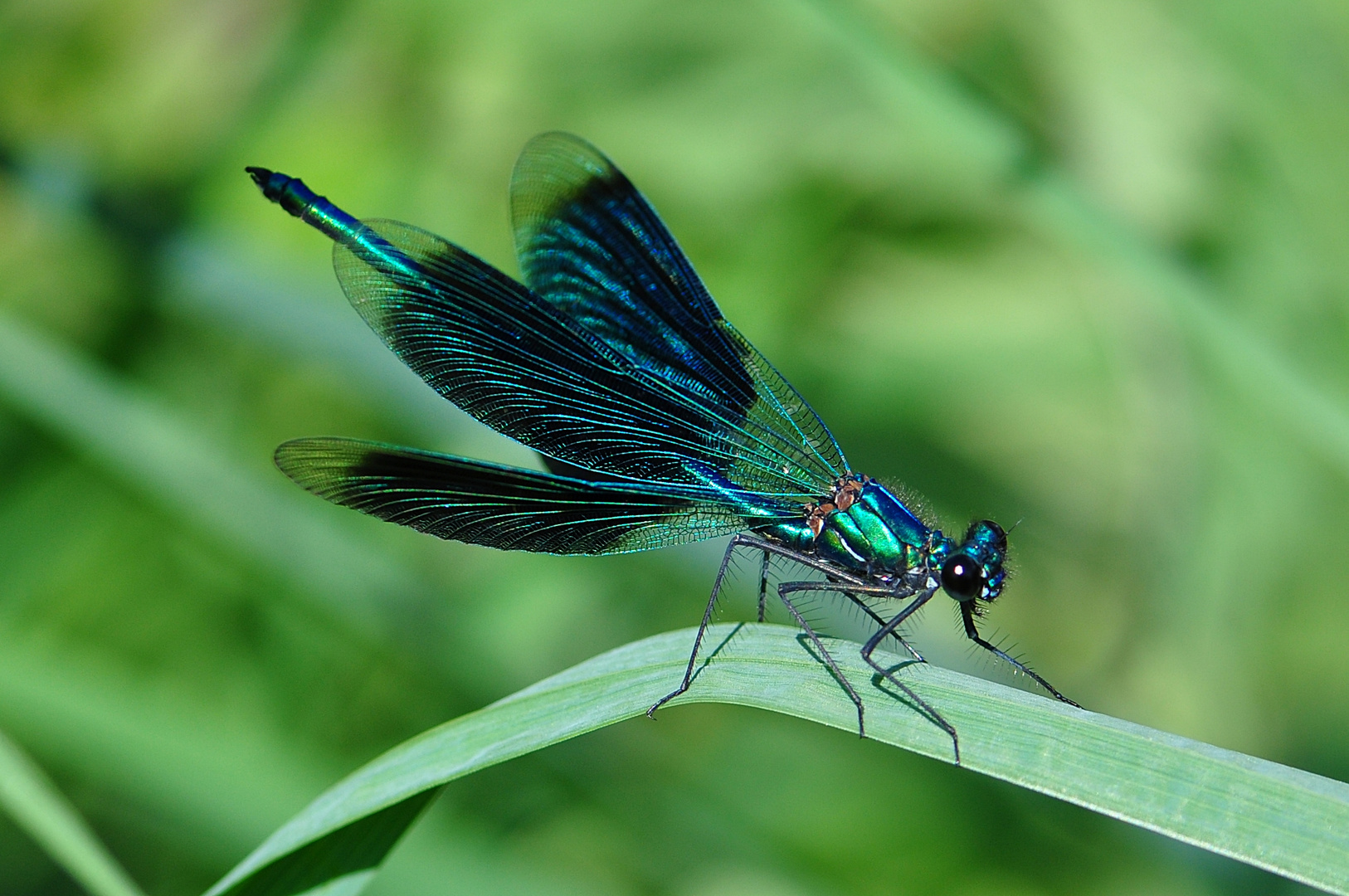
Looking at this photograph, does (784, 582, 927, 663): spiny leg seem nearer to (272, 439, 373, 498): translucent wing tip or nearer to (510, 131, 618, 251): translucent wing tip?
(272, 439, 373, 498): translucent wing tip

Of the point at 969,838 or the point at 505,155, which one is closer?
the point at 969,838

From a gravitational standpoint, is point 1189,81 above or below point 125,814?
above

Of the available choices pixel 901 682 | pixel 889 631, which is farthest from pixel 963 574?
pixel 901 682

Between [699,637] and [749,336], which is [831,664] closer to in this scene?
[699,637]

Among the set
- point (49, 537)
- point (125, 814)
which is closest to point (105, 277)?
point (49, 537)

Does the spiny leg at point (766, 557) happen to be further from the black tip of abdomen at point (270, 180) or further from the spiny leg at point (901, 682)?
the black tip of abdomen at point (270, 180)

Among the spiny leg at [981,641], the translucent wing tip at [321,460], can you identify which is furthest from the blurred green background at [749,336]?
the translucent wing tip at [321,460]

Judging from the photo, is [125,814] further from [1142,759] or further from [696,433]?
[1142,759]
